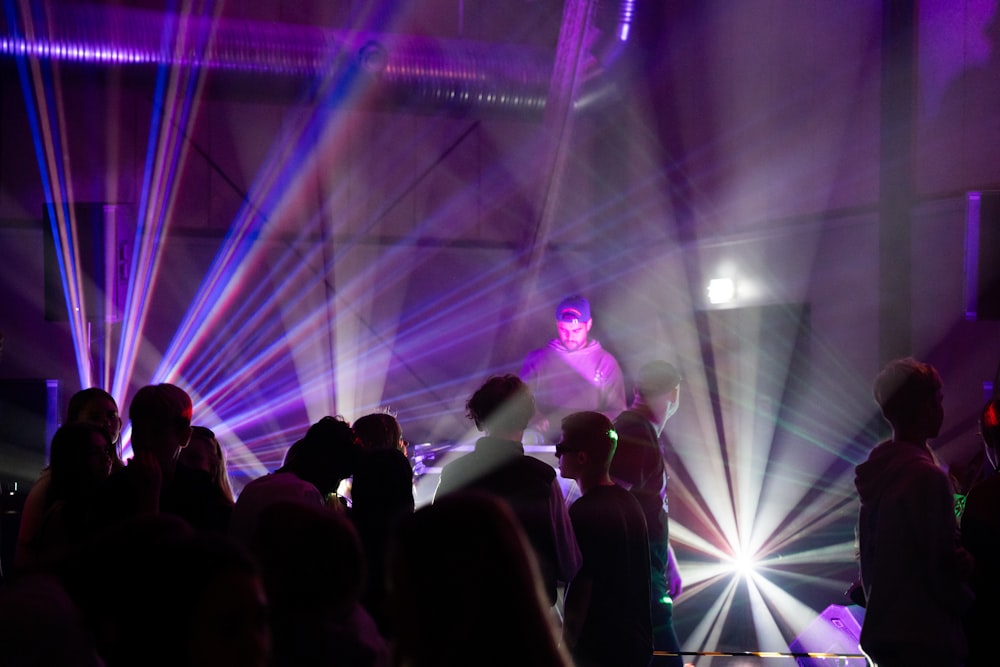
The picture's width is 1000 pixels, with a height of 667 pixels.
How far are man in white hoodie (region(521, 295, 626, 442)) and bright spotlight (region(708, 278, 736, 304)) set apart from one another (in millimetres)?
1898

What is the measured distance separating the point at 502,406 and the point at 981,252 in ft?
10.8

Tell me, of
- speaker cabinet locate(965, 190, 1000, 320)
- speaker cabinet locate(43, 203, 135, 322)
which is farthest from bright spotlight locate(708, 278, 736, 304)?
speaker cabinet locate(43, 203, 135, 322)

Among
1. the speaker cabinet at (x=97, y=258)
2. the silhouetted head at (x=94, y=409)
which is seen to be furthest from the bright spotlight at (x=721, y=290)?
the silhouetted head at (x=94, y=409)

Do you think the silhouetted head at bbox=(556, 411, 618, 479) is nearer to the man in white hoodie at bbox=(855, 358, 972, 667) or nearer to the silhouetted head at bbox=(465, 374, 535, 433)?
the silhouetted head at bbox=(465, 374, 535, 433)

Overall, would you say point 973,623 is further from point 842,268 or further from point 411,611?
point 842,268

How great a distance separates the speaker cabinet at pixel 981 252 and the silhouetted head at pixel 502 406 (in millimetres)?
3133

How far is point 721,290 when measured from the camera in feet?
26.8

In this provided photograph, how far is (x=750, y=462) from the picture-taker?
7.81m

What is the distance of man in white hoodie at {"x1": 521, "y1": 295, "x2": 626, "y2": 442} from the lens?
20.9 feet

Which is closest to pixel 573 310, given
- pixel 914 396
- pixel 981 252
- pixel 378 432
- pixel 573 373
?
pixel 573 373

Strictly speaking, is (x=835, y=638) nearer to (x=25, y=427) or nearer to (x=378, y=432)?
(x=378, y=432)

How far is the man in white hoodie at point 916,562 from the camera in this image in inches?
94.2

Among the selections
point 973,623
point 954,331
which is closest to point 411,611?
point 973,623

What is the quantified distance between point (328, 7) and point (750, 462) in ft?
19.1
